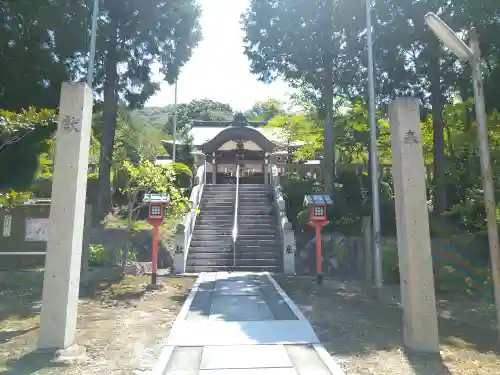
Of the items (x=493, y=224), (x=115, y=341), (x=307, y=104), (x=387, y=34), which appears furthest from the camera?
(x=307, y=104)

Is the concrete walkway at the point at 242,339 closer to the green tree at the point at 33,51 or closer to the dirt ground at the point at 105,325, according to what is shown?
the dirt ground at the point at 105,325

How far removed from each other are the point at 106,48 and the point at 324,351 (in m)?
14.9

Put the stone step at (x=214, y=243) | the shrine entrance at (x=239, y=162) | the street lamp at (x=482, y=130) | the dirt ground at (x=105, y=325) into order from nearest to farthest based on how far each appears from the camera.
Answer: the dirt ground at (x=105, y=325)
the street lamp at (x=482, y=130)
the stone step at (x=214, y=243)
the shrine entrance at (x=239, y=162)

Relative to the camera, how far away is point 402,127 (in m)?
6.12

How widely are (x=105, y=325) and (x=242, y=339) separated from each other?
255 cm

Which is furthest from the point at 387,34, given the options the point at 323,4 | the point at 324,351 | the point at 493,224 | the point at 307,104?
the point at 324,351

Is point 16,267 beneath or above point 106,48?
beneath

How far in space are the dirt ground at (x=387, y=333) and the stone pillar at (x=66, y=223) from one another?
12.1 ft

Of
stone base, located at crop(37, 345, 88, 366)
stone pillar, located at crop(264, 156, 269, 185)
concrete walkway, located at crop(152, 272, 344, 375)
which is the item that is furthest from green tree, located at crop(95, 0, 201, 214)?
stone base, located at crop(37, 345, 88, 366)

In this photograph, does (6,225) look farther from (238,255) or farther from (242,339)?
(242,339)

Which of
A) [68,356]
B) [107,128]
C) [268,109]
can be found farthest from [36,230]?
[268,109]

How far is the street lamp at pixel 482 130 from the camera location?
17.5ft

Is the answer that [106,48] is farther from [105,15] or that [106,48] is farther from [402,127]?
[402,127]

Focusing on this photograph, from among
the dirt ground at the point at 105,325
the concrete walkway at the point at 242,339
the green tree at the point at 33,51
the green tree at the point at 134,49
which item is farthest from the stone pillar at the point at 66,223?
the green tree at the point at 134,49
